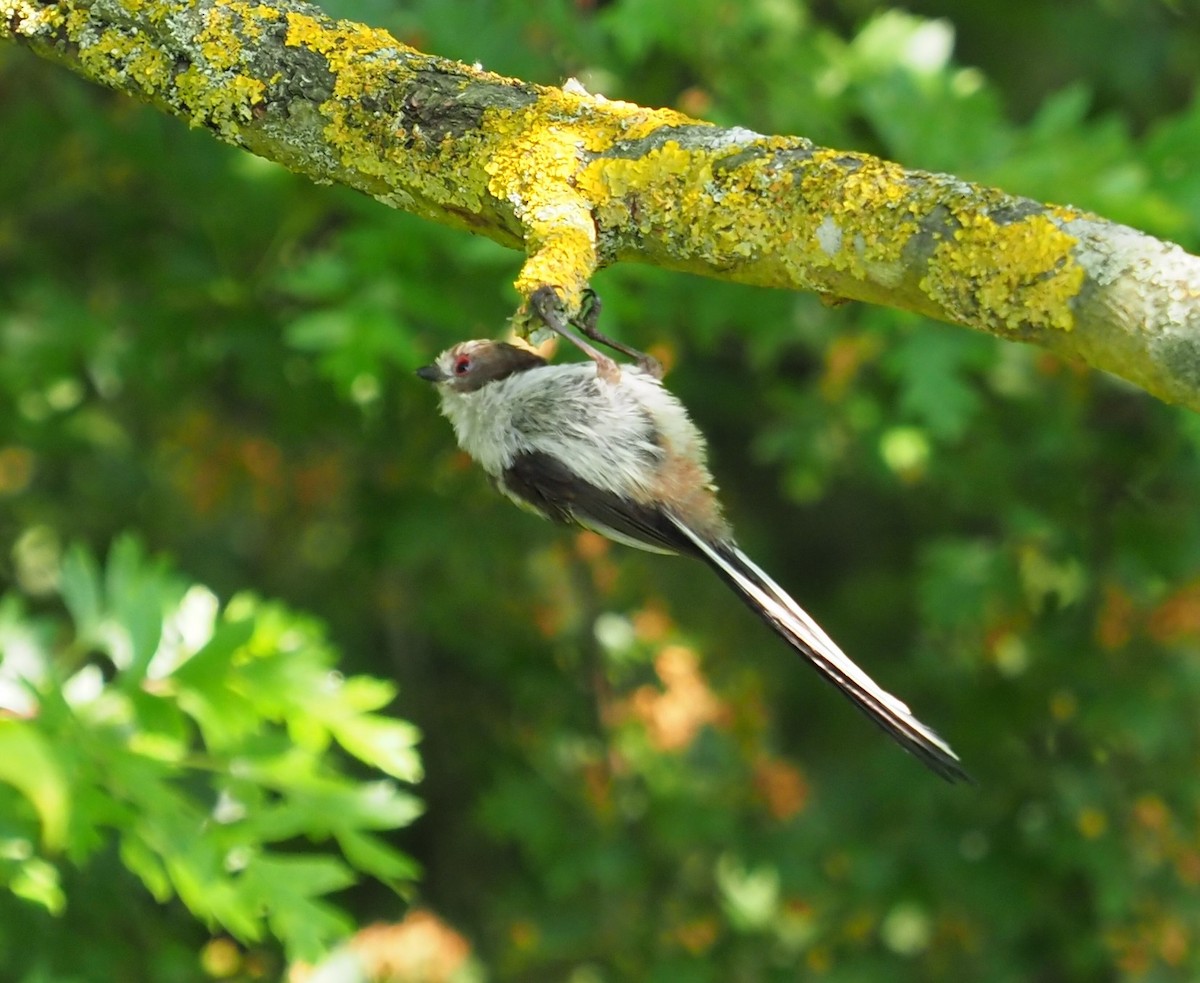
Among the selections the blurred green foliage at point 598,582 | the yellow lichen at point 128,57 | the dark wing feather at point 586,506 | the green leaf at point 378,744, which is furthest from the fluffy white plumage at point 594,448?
the yellow lichen at point 128,57

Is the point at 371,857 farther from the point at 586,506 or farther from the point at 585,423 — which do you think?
the point at 585,423

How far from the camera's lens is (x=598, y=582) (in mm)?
5328

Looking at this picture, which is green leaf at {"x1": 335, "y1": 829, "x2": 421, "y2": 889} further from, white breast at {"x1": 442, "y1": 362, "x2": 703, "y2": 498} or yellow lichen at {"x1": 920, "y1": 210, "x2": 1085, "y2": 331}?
yellow lichen at {"x1": 920, "y1": 210, "x2": 1085, "y2": 331}

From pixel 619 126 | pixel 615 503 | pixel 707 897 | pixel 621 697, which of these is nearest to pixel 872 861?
pixel 707 897

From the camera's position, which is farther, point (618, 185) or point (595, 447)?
point (595, 447)

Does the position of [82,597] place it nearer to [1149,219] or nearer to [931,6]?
[1149,219]

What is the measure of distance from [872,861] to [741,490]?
188 centimetres

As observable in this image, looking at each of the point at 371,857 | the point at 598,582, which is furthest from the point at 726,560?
the point at 598,582

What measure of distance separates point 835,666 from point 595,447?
87 cm

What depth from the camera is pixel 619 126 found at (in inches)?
87.3

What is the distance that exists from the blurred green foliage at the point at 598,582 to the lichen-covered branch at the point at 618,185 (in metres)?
1.21

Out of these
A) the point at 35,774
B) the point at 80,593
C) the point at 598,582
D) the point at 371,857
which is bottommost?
the point at 598,582

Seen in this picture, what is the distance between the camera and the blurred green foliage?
3.33 m

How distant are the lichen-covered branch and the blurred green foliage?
3.96 ft
